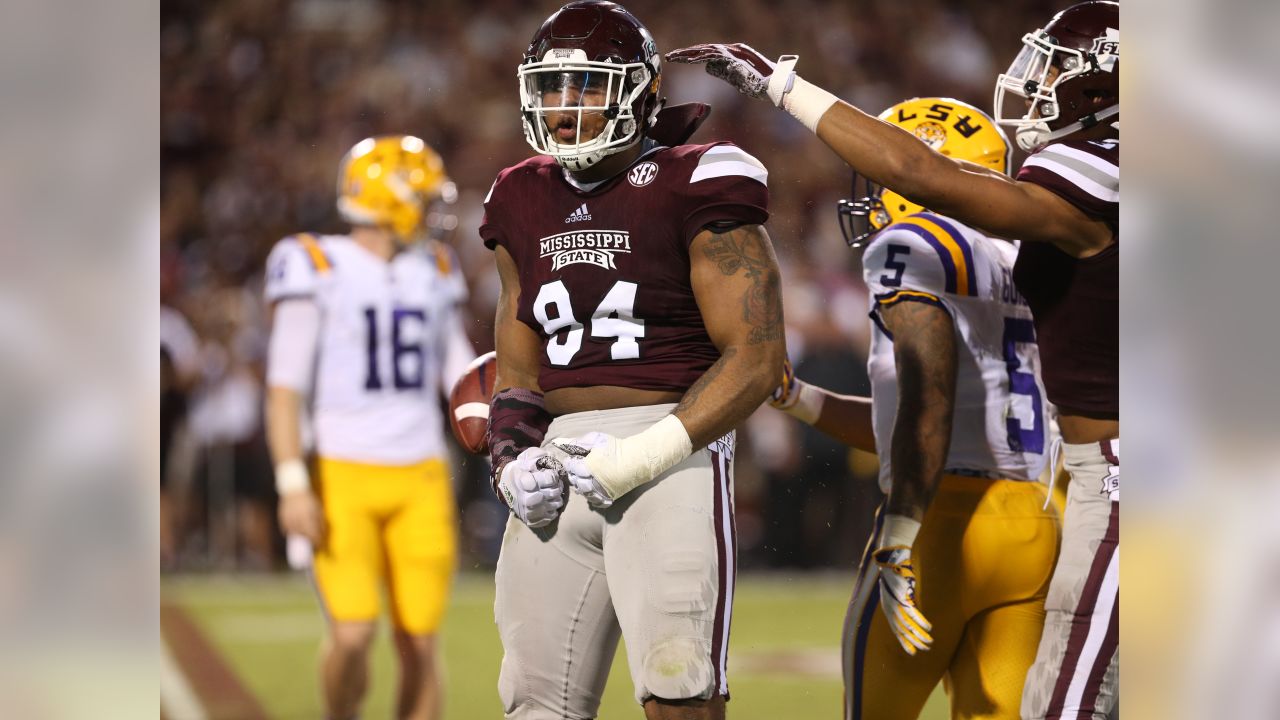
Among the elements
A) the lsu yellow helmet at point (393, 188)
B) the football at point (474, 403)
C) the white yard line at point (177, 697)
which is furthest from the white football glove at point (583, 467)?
the white yard line at point (177, 697)

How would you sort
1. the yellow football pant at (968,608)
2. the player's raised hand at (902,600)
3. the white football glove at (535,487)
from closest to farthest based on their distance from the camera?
the white football glove at (535,487)
the player's raised hand at (902,600)
the yellow football pant at (968,608)

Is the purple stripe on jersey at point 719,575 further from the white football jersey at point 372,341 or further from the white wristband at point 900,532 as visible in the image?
the white football jersey at point 372,341

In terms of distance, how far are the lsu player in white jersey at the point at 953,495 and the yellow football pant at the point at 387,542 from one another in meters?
1.65

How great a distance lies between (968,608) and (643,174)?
1.03 m

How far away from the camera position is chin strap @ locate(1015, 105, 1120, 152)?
255 cm

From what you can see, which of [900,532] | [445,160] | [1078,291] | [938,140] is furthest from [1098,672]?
[445,160]

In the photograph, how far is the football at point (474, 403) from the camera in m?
2.70

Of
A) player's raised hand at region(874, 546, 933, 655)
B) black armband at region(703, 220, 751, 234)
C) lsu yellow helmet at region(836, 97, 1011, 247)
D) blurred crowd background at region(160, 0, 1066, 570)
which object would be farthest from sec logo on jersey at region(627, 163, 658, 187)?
blurred crowd background at region(160, 0, 1066, 570)

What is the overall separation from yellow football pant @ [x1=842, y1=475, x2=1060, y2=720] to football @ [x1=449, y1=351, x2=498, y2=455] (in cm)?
80

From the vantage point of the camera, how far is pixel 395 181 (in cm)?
424

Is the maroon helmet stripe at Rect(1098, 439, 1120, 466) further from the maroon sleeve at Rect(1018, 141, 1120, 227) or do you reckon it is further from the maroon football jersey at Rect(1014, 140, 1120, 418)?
the maroon sleeve at Rect(1018, 141, 1120, 227)

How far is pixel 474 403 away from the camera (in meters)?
2.73
